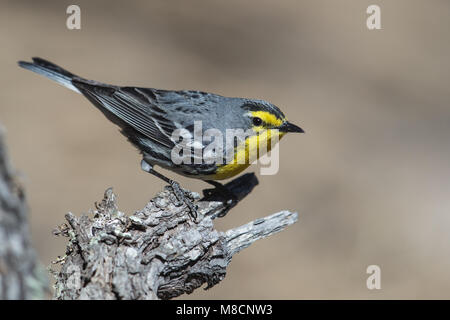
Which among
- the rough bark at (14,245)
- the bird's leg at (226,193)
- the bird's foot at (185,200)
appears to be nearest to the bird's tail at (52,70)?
the bird's leg at (226,193)

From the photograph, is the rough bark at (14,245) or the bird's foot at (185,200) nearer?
the rough bark at (14,245)

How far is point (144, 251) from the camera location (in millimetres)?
3873

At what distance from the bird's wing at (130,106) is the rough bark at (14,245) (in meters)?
2.48

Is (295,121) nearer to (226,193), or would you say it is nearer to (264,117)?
(264,117)

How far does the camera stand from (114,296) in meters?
3.47

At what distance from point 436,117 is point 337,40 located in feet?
9.81

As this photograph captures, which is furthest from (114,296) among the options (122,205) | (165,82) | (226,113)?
(165,82)

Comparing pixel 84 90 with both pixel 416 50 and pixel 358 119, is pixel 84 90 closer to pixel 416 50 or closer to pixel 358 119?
pixel 358 119

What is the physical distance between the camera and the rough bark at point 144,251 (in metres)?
3.55

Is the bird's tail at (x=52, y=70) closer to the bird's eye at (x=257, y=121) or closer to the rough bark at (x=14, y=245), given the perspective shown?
the bird's eye at (x=257, y=121)

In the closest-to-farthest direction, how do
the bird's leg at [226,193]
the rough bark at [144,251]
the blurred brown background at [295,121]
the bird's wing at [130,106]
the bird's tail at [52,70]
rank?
the rough bark at [144,251] < the bird's leg at [226,193] < the bird's wing at [130,106] < the bird's tail at [52,70] < the blurred brown background at [295,121]

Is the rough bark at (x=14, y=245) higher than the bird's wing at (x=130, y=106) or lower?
lower

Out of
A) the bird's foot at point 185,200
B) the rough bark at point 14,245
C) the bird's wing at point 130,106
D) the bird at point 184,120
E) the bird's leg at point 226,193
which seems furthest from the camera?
the bird's wing at point 130,106

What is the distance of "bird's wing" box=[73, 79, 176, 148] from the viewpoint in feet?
19.8
